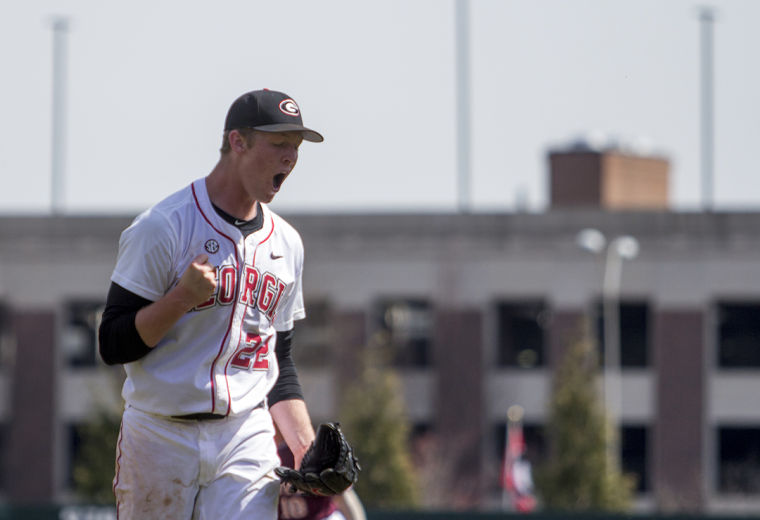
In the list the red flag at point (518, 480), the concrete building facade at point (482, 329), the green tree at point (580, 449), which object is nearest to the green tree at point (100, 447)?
the concrete building facade at point (482, 329)

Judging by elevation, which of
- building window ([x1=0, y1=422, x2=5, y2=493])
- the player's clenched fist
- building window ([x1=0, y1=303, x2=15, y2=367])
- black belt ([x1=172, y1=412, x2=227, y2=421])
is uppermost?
the player's clenched fist

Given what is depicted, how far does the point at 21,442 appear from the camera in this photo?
43594 mm

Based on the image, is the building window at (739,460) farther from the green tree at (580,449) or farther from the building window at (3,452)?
the building window at (3,452)

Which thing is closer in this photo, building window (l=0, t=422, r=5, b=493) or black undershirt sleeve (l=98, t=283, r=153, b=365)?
black undershirt sleeve (l=98, t=283, r=153, b=365)

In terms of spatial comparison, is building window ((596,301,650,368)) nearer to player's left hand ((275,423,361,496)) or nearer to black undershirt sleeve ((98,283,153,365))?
player's left hand ((275,423,361,496))

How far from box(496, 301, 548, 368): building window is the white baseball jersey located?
3738 centimetres

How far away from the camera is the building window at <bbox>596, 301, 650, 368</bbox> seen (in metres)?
41.5

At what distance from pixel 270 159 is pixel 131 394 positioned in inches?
38.3

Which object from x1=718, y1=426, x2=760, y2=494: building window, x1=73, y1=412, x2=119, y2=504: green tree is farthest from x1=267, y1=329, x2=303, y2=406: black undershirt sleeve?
Result: x1=718, y1=426, x2=760, y2=494: building window

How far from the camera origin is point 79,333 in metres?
44.3

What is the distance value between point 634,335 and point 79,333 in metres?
16.5

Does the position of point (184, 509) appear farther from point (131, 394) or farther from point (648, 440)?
point (648, 440)

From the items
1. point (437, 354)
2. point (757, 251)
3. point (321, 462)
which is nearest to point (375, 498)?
point (437, 354)

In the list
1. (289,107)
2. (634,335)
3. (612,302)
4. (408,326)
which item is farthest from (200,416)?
(408,326)
